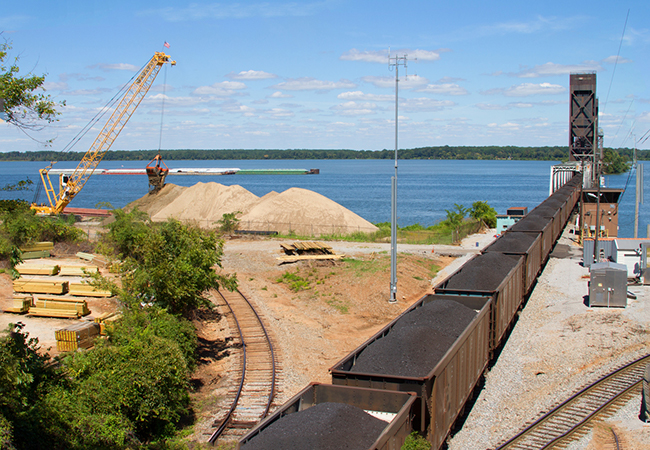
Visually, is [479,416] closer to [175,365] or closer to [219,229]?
[175,365]

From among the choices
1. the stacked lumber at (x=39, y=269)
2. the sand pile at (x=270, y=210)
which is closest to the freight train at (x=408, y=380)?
the stacked lumber at (x=39, y=269)

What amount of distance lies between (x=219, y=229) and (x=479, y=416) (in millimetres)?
42675

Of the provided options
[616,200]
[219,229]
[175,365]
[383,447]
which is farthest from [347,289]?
[616,200]

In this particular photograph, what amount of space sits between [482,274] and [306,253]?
2143cm

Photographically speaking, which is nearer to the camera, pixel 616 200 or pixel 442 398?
pixel 442 398

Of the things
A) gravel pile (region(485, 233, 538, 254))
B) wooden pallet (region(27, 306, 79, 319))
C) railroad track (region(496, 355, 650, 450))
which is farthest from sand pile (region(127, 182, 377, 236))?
railroad track (region(496, 355, 650, 450))

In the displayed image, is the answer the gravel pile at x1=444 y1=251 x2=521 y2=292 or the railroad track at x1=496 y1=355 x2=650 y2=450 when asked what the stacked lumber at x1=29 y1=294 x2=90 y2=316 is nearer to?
the gravel pile at x1=444 y1=251 x2=521 y2=292

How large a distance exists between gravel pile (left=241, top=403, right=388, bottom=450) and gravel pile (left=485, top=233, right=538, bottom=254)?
56.2 feet

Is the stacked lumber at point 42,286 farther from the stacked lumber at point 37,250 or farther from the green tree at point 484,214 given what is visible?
the green tree at point 484,214

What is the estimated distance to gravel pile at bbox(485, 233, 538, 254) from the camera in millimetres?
24281

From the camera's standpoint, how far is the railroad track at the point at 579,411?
1244cm

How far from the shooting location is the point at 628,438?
12.2m

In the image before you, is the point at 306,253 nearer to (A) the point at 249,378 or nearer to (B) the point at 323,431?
(A) the point at 249,378

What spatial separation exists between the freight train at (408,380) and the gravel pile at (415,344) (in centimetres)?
2
